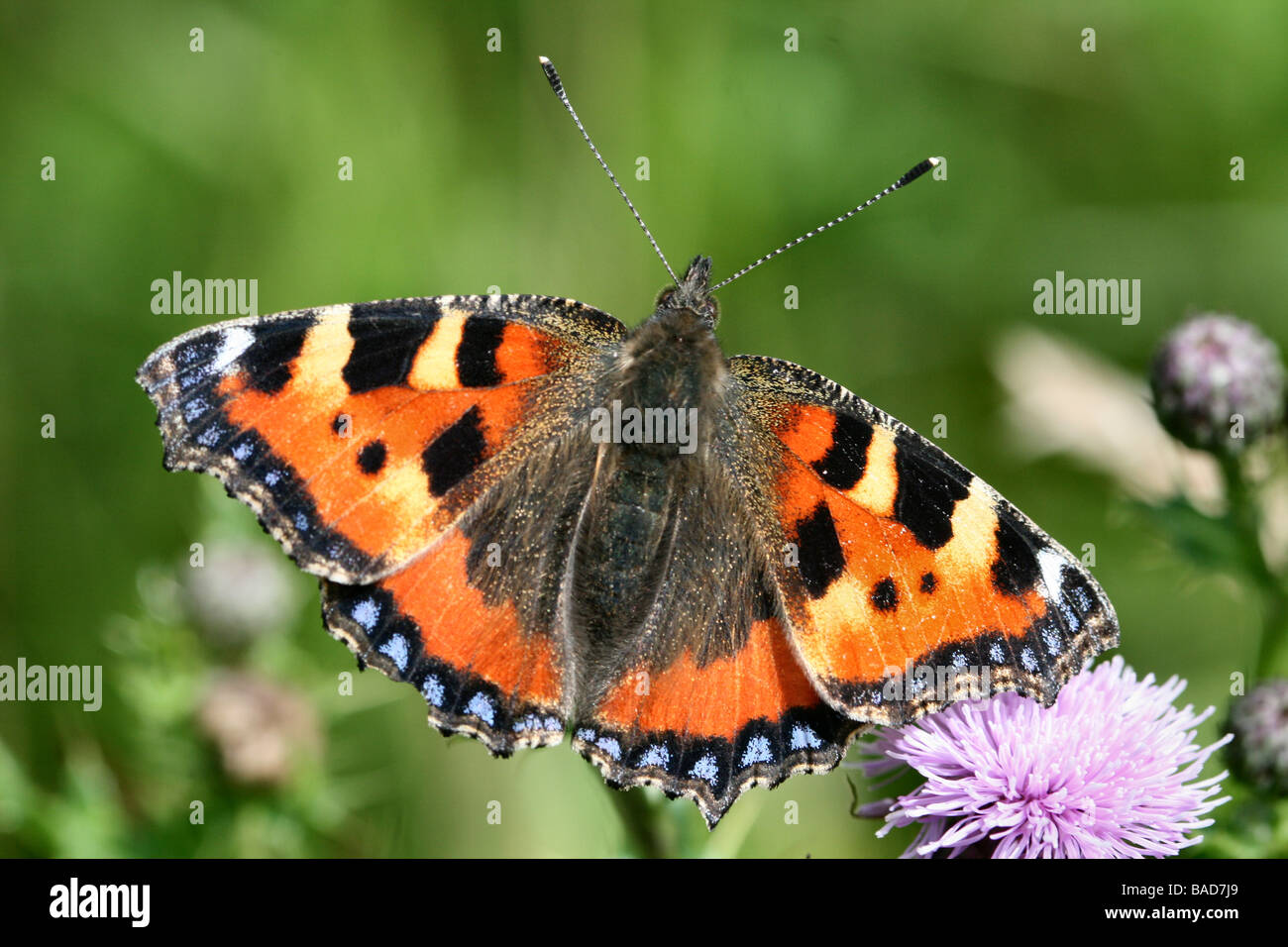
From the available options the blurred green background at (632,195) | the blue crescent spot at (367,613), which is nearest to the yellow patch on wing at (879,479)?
the blue crescent spot at (367,613)

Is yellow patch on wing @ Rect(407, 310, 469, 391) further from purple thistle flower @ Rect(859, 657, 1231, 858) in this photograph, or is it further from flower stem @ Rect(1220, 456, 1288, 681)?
flower stem @ Rect(1220, 456, 1288, 681)

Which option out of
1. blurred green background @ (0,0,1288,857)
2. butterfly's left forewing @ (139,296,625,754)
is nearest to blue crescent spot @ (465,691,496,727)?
butterfly's left forewing @ (139,296,625,754)

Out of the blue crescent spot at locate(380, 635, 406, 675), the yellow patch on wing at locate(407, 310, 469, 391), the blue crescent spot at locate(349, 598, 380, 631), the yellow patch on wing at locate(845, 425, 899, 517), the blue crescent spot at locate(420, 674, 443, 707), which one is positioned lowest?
the blue crescent spot at locate(420, 674, 443, 707)

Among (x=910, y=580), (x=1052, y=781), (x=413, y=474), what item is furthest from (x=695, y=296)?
(x=1052, y=781)

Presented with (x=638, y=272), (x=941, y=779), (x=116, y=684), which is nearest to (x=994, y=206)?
(x=638, y=272)

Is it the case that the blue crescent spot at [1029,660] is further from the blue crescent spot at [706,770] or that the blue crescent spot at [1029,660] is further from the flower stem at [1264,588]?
the flower stem at [1264,588]

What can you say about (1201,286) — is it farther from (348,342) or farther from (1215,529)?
(348,342)
